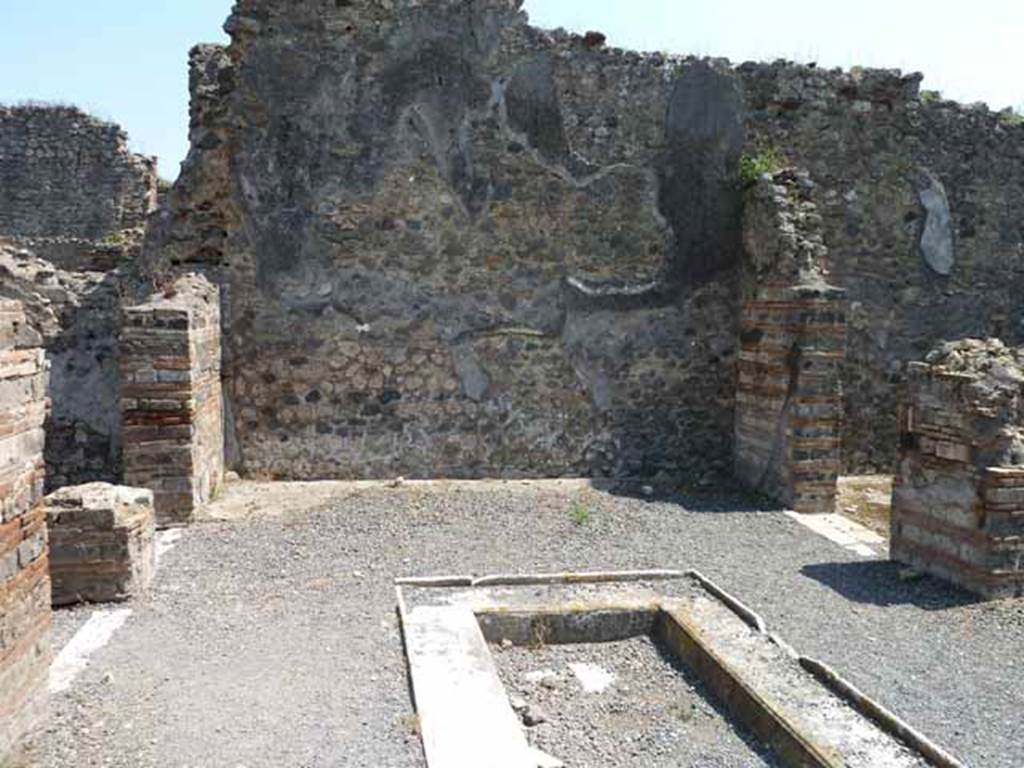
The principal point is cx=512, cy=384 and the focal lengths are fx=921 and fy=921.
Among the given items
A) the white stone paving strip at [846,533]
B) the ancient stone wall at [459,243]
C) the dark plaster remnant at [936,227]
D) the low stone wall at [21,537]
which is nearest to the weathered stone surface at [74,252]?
the ancient stone wall at [459,243]

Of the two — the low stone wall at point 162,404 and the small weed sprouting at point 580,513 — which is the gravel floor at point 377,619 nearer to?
the small weed sprouting at point 580,513

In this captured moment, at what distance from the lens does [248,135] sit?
28.6 feet

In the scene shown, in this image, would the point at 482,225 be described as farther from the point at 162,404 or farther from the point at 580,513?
the point at 162,404

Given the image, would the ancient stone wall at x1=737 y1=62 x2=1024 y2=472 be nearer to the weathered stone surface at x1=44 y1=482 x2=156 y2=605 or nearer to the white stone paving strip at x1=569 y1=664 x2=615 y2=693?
the white stone paving strip at x1=569 y1=664 x2=615 y2=693

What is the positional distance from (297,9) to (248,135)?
127cm

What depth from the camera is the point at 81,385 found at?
8.48m

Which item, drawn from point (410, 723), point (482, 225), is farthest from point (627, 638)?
point (482, 225)

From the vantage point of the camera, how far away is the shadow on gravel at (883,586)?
5.94 meters

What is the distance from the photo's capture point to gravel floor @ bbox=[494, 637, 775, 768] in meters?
4.24

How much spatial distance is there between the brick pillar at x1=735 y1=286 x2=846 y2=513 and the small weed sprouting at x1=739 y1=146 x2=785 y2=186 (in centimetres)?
134

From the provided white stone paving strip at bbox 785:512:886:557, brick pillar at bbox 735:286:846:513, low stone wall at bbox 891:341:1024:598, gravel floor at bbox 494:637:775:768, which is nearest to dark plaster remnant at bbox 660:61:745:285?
brick pillar at bbox 735:286:846:513

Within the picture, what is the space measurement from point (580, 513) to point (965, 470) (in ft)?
9.92

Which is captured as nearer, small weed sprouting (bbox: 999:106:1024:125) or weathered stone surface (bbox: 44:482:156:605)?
weathered stone surface (bbox: 44:482:156:605)

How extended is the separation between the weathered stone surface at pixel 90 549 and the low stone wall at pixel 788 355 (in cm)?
558
